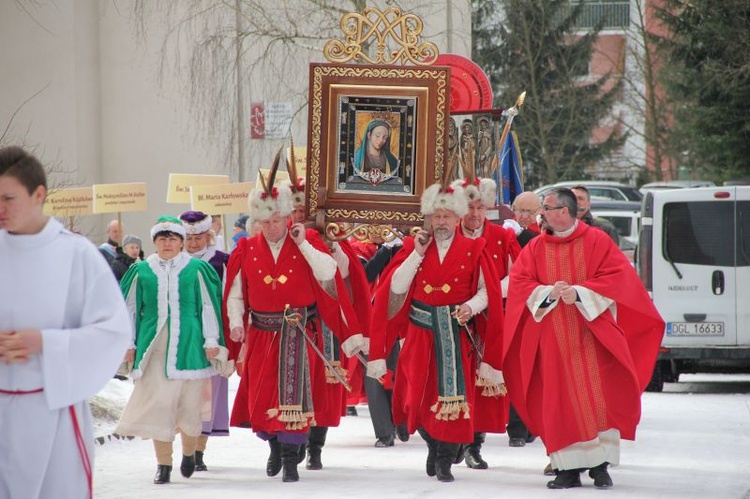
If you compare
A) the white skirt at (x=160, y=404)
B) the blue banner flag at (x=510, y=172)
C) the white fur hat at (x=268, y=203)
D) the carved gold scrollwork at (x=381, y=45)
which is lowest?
the white skirt at (x=160, y=404)

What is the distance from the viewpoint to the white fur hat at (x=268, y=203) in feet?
32.7

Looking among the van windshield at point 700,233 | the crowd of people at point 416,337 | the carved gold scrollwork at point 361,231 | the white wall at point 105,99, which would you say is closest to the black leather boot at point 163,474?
the crowd of people at point 416,337

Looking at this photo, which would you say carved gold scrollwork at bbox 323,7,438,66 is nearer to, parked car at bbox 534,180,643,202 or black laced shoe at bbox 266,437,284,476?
black laced shoe at bbox 266,437,284,476

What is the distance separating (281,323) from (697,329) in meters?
6.20

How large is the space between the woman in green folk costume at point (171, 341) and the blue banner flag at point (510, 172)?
4065 mm

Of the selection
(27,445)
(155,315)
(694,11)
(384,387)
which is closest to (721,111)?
(694,11)

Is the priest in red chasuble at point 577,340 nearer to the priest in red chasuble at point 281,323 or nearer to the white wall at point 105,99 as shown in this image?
the priest in red chasuble at point 281,323

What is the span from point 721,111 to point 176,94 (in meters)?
11.4

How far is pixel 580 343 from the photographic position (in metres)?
9.50

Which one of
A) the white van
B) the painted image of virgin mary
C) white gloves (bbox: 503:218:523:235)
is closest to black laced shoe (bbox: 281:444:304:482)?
the painted image of virgin mary

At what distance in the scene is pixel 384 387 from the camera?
1161cm

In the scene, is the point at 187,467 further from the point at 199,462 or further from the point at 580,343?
the point at 580,343

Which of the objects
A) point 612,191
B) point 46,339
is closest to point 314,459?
point 46,339

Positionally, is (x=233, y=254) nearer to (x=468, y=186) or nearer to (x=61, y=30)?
(x=468, y=186)
